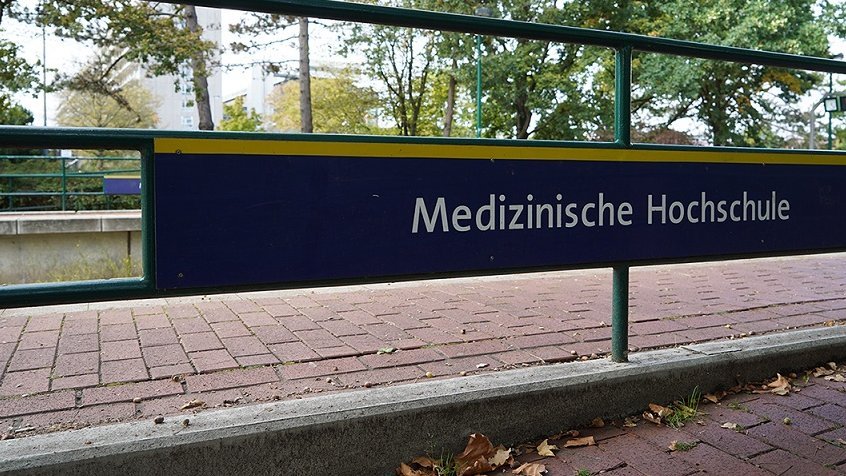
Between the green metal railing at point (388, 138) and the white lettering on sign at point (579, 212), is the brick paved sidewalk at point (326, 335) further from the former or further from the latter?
the white lettering on sign at point (579, 212)

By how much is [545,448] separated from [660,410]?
24.2 inches

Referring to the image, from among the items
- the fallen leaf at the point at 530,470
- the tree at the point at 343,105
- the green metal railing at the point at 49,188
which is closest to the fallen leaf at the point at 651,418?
the fallen leaf at the point at 530,470

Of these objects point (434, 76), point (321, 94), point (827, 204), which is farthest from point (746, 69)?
point (827, 204)

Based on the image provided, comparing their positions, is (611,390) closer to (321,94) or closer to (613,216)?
(613,216)

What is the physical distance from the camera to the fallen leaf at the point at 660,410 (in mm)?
2971

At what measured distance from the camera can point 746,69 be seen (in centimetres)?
2292

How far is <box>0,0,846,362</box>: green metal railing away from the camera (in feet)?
6.56

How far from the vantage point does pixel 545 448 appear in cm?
268

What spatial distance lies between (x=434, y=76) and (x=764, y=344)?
24109 mm

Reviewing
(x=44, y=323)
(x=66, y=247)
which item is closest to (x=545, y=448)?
(x=44, y=323)

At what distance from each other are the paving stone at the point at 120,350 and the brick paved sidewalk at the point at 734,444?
2004mm

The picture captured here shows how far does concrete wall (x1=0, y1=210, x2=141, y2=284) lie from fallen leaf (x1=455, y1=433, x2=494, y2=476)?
847cm

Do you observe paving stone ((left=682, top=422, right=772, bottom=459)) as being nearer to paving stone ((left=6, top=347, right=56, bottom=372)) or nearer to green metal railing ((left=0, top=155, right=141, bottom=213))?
paving stone ((left=6, top=347, right=56, bottom=372))

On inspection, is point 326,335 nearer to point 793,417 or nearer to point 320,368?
point 320,368
